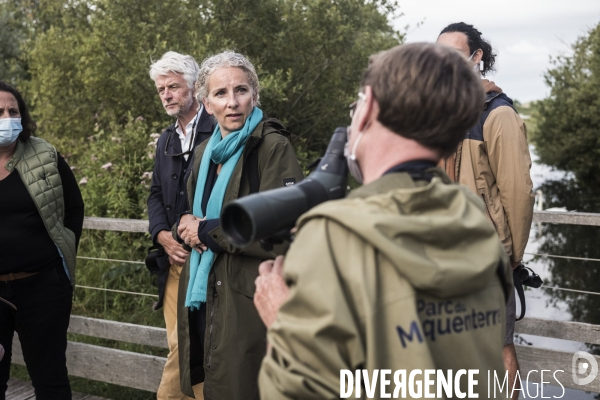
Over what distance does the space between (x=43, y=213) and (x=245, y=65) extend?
1266 mm

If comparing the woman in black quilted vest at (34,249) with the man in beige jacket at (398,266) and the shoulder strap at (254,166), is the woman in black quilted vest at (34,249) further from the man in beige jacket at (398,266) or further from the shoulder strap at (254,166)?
the man in beige jacket at (398,266)

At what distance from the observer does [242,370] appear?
2.67m

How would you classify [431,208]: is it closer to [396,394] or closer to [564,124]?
[396,394]

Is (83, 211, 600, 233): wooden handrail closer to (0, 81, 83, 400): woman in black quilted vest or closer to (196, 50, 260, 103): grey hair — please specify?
(0, 81, 83, 400): woman in black quilted vest

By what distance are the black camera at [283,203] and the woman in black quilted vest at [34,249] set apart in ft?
7.16

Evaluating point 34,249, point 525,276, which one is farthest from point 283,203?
point 34,249

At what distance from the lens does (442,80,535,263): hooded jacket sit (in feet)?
9.67

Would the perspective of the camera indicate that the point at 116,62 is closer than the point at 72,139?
Yes

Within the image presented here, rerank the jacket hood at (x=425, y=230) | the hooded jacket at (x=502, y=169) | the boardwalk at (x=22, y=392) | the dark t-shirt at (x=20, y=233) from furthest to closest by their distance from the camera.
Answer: the boardwalk at (x=22, y=392) → the dark t-shirt at (x=20, y=233) → the hooded jacket at (x=502, y=169) → the jacket hood at (x=425, y=230)

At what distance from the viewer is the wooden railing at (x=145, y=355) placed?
11.3 feet

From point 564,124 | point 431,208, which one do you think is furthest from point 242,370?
point 564,124

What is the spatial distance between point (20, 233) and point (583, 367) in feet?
9.54

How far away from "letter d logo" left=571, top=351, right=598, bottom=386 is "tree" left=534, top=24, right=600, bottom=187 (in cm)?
1560

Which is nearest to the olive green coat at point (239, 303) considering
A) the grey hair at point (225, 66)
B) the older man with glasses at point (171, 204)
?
the grey hair at point (225, 66)
